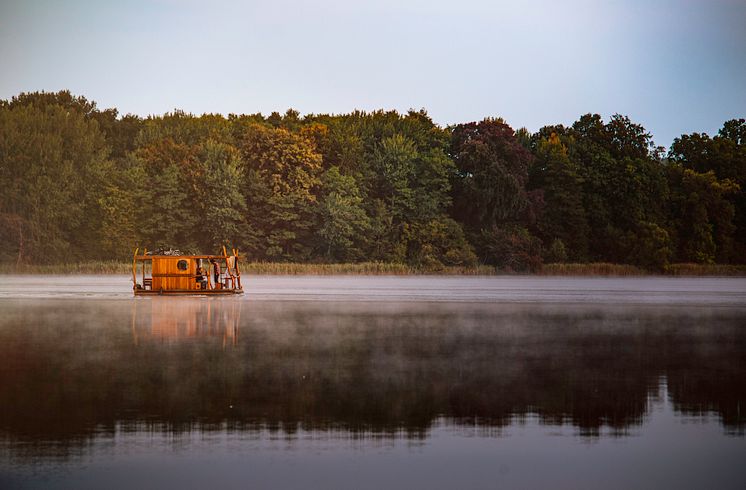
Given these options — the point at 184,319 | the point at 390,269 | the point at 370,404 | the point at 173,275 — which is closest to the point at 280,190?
the point at 390,269

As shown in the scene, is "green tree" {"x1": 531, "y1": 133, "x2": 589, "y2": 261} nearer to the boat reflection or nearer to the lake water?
the boat reflection

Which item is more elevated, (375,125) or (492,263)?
(375,125)

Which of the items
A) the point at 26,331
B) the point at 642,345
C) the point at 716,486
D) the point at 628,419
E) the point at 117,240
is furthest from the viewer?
the point at 117,240

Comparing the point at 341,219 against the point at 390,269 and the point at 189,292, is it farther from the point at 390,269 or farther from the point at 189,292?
the point at 189,292

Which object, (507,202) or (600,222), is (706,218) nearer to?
(600,222)

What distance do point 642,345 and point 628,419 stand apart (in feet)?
33.7

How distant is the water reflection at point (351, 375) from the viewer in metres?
14.2

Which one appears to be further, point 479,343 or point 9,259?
point 9,259

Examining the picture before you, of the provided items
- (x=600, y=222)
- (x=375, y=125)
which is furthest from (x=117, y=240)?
→ (x=600, y=222)

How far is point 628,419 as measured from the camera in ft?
48.7

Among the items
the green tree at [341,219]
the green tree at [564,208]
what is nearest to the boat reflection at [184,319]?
the green tree at [341,219]

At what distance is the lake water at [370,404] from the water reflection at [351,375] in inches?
2.5

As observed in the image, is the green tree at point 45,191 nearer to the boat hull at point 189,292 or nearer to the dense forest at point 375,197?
the dense forest at point 375,197

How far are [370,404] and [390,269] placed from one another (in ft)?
214
